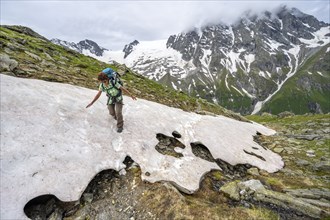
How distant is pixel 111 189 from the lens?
12.9 m

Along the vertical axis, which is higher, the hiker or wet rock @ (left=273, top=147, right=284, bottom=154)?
the hiker

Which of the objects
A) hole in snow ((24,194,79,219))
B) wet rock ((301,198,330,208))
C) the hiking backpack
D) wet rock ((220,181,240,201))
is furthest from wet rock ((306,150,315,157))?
hole in snow ((24,194,79,219))

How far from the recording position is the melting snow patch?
1129cm

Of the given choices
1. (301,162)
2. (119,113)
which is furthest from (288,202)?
(301,162)

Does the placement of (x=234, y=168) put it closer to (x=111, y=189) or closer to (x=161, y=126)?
(x=161, y=126)

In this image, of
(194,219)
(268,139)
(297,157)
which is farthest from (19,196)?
(268,139)

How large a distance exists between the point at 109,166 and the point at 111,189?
1446 mm

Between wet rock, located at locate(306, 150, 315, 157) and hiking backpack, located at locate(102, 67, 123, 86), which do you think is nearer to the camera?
hiking backpack, located at locate(102, 67, 123, 86)

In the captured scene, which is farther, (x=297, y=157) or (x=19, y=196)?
(x=297, y=157)

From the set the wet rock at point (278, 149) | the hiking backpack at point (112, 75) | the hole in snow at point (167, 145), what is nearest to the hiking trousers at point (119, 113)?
the hiking backpack at point (112, 75)

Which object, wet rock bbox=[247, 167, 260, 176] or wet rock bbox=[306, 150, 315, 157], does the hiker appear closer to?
wet rock bbox=[247, 167, 260, 176]

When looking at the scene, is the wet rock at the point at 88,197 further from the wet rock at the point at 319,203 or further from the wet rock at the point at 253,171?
the wet rock at the point at 253,171

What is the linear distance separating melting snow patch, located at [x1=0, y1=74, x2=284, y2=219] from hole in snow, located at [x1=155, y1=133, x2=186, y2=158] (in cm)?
45

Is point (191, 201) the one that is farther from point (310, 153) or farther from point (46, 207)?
point (310, 153)
